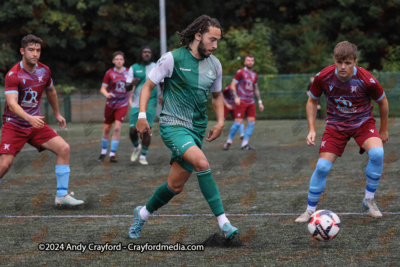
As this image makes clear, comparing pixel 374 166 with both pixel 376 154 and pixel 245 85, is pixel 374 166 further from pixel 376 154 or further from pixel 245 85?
pixel 245 85

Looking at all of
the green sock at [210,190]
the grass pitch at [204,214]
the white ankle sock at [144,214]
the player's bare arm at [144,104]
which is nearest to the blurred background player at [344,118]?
the grass pitch at [204,214]

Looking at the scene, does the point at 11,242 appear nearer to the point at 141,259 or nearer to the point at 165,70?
the point at 141,259

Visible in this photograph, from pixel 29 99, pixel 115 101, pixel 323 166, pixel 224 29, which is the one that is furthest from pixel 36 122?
pixel 224 29

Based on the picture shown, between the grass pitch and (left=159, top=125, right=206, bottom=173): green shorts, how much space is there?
2.34ft

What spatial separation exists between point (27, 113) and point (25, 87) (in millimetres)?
319

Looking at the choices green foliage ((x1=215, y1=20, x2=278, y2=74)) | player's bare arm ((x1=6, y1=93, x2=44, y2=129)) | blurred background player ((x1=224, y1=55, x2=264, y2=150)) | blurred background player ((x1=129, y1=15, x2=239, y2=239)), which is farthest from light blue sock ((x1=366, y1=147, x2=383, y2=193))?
green foliage ((x1=215, y1=20, x2=278, y2=74))

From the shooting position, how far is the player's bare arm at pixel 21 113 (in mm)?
6266

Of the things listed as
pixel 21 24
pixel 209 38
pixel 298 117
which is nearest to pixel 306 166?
pixel 209 38

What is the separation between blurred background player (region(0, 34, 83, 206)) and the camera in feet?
21.6

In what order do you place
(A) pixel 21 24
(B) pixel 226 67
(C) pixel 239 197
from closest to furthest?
1. (C) pixel 239 197
2. (B) pixel 226 67
3. (A) pixel 21 24

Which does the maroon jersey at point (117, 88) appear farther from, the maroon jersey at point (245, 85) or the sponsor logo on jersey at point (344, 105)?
the sponsor logo on jersey at point (344, 105)

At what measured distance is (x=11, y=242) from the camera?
5191mm

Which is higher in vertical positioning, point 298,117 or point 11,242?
point 11,242

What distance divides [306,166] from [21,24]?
1141 inches
